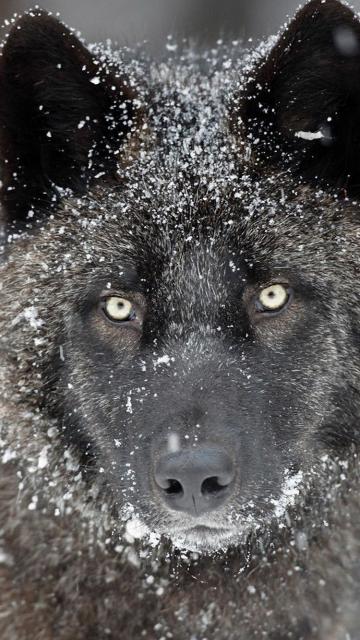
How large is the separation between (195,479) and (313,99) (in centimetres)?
152

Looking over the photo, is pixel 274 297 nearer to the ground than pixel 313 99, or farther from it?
nearer to the ground

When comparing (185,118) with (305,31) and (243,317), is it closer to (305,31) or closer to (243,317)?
(305,31)

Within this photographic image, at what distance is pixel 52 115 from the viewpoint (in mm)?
3441

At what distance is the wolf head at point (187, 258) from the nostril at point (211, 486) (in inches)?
4.3

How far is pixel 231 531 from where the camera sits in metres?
3.07

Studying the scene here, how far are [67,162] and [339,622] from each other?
221 cm

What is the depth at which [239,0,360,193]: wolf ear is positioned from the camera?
10.5 ft

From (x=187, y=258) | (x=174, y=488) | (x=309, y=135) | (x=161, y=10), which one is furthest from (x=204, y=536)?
(x=161, y=10)

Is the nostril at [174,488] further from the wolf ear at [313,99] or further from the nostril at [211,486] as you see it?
the wolf ear at [313,99]

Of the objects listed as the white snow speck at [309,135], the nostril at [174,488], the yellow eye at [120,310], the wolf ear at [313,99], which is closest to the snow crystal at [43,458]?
the yellow eye at [120,310]

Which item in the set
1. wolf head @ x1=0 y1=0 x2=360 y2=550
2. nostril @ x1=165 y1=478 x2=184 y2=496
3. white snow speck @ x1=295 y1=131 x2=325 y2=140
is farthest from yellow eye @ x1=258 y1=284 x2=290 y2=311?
nostril @ x1=165 y1=478 x2=184 y2=496

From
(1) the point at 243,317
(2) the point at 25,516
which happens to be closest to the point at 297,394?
(1) the point at 243,317

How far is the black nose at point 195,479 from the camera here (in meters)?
2.85

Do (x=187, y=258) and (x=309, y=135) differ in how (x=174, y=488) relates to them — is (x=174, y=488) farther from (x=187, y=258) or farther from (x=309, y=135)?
(x=309, y=135)
